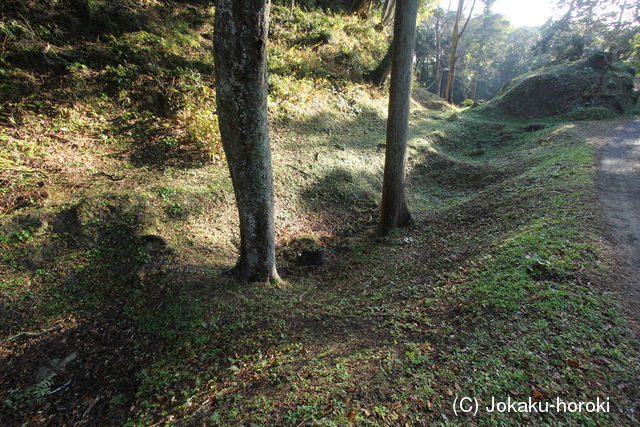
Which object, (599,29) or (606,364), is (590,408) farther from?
(599,29)

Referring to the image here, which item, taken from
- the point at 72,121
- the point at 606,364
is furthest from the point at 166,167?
the point at 606,364

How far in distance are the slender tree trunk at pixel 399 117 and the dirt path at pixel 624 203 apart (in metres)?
3.89

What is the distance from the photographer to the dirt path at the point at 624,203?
4.34 m

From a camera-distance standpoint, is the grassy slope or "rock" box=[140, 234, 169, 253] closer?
the grassy slope

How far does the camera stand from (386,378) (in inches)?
122

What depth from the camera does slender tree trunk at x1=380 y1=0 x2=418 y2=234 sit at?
5820mm

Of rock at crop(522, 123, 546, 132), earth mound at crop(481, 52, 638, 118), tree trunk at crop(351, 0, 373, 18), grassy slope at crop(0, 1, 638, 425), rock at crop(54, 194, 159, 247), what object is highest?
tree trunk at crop(351, 0, 373, 18)

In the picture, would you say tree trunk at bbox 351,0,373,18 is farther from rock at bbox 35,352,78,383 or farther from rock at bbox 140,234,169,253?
rock at bbox 35,352,78,383

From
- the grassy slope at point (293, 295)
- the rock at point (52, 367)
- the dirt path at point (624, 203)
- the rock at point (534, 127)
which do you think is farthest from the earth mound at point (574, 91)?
the rock at point (52, 367)

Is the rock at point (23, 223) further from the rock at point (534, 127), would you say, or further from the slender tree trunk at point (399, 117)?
the rock at point (534, 127)

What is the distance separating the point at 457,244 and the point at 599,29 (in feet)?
114

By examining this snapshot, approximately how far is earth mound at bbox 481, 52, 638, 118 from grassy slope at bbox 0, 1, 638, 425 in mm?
10665

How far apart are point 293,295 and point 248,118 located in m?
2.90

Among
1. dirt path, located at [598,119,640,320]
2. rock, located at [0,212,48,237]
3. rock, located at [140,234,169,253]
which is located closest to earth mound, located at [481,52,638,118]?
dirt path, located at [598,119,640,320]
